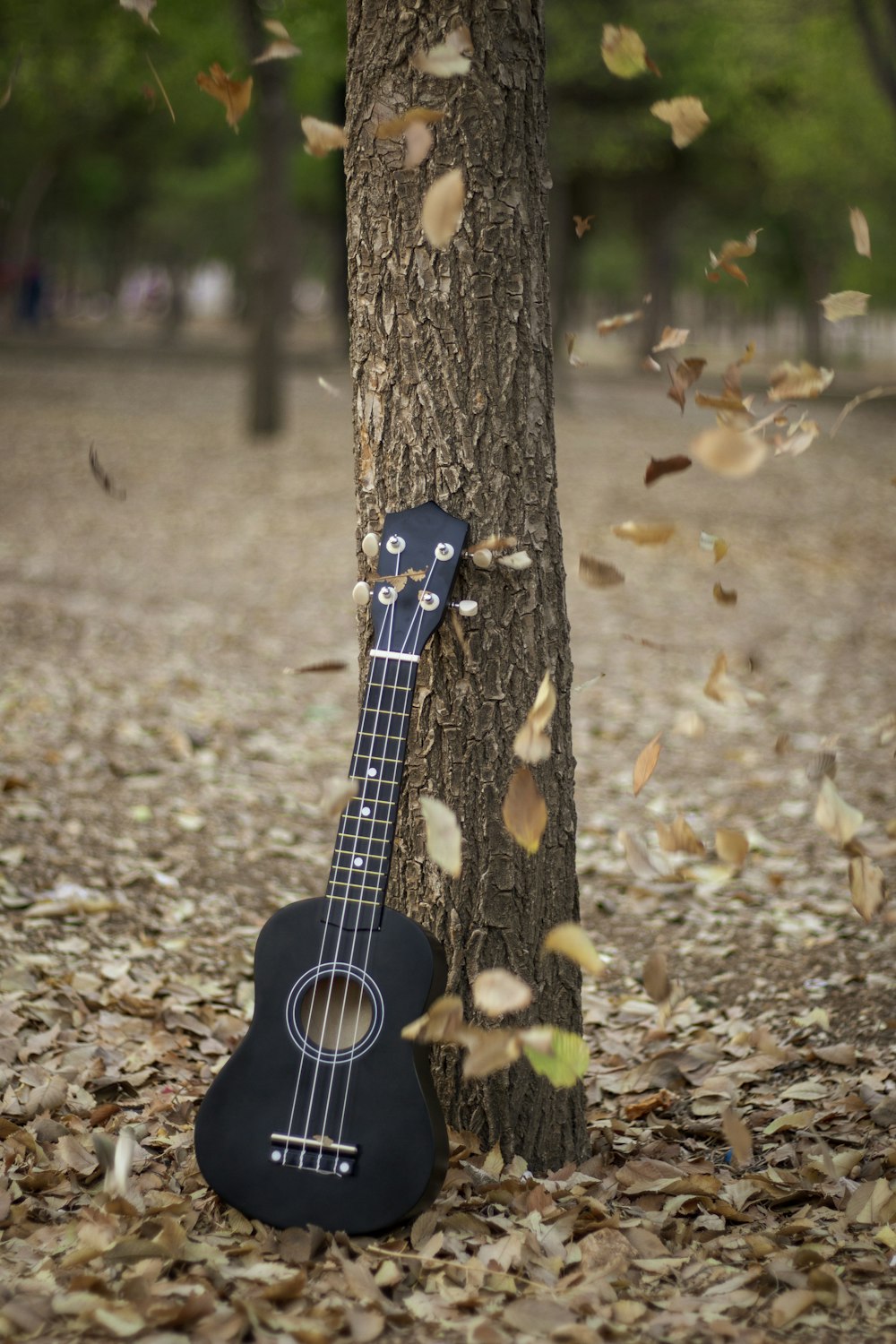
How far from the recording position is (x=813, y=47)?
17.3 m

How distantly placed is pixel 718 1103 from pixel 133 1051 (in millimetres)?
1612

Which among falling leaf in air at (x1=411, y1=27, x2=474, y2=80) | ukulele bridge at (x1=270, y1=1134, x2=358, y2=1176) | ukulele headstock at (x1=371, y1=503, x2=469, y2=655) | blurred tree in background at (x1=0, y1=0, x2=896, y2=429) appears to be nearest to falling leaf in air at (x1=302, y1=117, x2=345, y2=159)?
falling leaf in air at (x1=411, y1=27, x2=474, y2=80)

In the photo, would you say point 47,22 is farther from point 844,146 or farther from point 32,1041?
point 32,1041

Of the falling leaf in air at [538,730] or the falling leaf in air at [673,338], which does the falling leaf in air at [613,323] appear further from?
the falling leaf in air at [538,730]

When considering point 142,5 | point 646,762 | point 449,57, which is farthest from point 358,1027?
point 142,5

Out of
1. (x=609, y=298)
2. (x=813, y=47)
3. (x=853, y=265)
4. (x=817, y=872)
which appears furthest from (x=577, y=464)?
(x=609, y=298)

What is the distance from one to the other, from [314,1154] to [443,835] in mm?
708

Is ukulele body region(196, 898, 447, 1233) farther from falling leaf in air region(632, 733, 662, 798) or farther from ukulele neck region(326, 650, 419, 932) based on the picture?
falling leaf in air region(632, 733, 662, 798)

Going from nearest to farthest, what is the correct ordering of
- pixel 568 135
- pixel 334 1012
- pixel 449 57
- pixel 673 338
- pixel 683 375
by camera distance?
→ 1. pixel 449 57
2. pixel 334 1012
3. pixel 683 375
4. pixel 673 338
5. pixel 568 135

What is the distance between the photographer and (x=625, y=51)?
8.52 feet

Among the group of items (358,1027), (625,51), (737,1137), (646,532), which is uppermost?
(625,51)

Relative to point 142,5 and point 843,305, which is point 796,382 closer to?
point 843,305

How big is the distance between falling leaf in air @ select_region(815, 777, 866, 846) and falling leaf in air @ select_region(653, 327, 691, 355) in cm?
107

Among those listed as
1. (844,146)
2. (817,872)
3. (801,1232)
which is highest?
(844,146)
